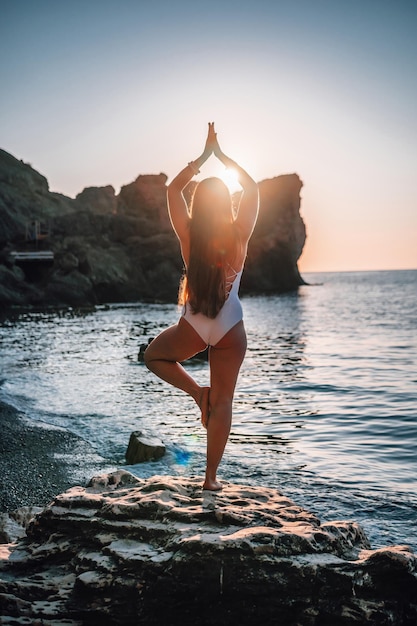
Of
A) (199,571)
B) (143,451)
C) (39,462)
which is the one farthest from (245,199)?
(39,462)

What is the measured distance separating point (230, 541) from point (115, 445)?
6438 mm

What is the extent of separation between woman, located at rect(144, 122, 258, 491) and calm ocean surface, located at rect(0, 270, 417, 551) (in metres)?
2.80

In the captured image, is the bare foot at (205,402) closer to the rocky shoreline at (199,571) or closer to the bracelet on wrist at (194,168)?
the rocky shoreline at (199,571)

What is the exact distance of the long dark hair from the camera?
3.89 meters

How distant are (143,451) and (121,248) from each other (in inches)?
2814

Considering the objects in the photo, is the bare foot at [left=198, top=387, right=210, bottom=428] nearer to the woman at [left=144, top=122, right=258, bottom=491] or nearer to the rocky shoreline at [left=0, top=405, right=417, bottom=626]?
the woman at [left=144, top=122, right=258, bottom=491]

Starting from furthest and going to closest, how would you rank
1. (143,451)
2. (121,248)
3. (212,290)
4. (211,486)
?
(121,248), (143,451), (211,486), (212,290)

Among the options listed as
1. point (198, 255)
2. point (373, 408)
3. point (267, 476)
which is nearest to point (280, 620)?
point (198, 255)

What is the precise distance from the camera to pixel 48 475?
24.6 feet

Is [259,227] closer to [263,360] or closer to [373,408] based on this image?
[263,360]

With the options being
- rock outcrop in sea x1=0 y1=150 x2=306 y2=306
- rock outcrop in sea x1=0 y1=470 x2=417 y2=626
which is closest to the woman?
rock outcrop in sea x1=0 y1=470 x2=417 y2=626

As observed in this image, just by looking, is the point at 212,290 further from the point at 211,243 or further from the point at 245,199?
the point at 245,199

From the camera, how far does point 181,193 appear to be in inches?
162

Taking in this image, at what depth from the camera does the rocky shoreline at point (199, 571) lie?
3125 mm
